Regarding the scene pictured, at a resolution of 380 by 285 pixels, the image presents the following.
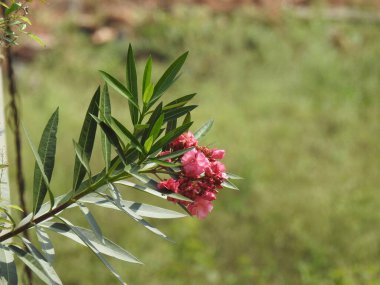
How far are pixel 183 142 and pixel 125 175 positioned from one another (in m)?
0.14

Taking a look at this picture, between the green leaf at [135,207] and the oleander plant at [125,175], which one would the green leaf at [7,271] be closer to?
the oleander plant at [125,175]

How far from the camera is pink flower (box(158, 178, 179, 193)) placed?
57.9 inches

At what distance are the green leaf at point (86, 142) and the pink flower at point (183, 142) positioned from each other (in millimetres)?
179

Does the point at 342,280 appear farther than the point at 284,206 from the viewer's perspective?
No

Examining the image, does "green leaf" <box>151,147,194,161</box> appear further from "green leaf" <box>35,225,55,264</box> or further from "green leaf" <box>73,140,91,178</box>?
"green leaf" <box>35,225,55,264</box>

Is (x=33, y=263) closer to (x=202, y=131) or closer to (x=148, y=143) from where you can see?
(x=148, y=143)

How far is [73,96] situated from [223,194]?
7.14ft

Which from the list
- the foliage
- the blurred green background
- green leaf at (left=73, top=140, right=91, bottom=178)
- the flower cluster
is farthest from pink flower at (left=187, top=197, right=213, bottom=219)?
the blurred green background

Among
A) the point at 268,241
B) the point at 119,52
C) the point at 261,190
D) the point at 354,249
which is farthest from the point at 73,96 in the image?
the point at 354,249

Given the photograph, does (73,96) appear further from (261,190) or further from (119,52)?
(261,190)

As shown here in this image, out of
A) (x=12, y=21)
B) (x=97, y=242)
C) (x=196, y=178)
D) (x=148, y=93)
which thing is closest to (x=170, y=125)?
(x=148, y=93)

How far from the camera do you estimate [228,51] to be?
818cm

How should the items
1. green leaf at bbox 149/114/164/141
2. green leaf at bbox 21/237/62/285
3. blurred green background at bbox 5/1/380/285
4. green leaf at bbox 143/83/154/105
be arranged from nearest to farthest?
1. green leaf at bbox 21/237/62/285
2. green leaf at bbox 149/114/164/141
3. green leaf at bbox 143/83/154/105
4. blurred green background at bbox 5/1/380/285

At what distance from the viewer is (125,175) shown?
60.9 inches
